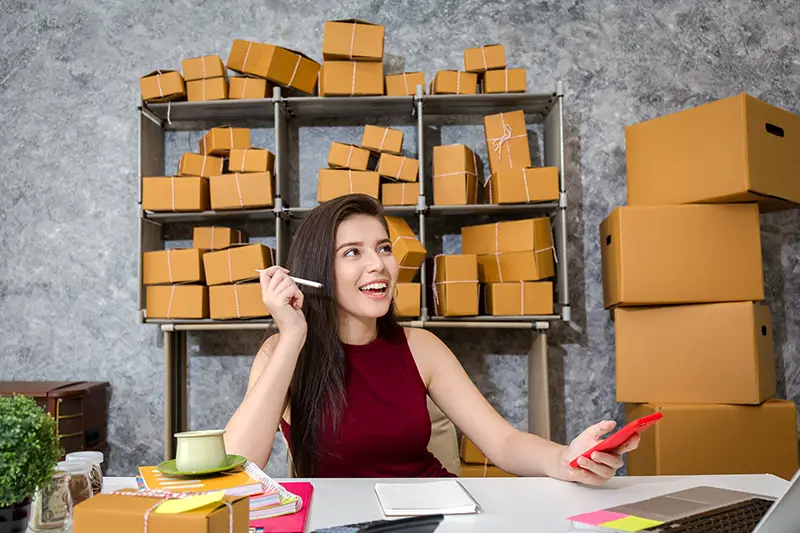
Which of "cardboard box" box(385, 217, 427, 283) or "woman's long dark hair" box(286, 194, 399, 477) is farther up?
"cardboard box" box(385, 217, 427, 283)

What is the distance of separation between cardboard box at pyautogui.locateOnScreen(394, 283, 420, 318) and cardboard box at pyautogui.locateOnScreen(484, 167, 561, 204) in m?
0.55

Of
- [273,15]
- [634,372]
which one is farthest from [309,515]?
[273,15]

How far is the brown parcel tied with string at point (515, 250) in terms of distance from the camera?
2.96 m

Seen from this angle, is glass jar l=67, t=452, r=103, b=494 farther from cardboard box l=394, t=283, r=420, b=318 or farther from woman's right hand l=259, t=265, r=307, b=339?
cardboard box l=394, t=283, r=420, b=318

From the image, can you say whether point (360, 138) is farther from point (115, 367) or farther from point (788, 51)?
point (788, 51)

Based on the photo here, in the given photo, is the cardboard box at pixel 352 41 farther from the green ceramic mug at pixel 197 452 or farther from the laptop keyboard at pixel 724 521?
the laptop keyboard at pixel 724 521

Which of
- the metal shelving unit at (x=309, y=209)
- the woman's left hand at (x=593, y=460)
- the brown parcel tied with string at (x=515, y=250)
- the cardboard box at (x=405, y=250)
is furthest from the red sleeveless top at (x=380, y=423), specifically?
the brown parcel tied with string at (x=515, y=250)

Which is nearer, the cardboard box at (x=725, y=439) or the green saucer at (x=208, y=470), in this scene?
the green saucer at (x=208, y=470)

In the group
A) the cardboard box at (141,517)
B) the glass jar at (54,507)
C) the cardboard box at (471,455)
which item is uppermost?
the cardboard box at (141,517)

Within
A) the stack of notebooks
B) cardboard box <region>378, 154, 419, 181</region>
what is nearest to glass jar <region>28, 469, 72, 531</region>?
the stack of notebooks

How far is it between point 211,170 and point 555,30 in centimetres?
185

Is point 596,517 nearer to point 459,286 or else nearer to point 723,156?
point 459,286

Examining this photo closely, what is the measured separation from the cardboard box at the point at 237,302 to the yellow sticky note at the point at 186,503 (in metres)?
2.23

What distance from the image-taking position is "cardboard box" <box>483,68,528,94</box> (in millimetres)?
3113
